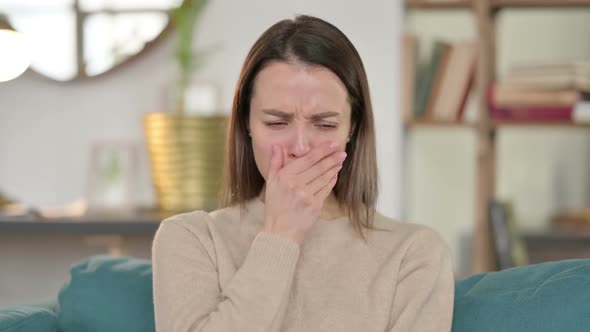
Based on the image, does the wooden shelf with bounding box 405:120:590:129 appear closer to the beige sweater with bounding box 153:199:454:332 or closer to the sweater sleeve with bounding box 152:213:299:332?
the beige sweater with bounding box 153:199:454:332

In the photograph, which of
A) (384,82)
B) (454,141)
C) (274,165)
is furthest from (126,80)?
(274,165)

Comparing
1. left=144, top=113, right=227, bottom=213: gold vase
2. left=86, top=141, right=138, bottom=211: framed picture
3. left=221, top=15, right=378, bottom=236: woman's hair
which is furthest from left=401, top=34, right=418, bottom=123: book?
left=221, top=15, right=378, bottom=236: woman's hair

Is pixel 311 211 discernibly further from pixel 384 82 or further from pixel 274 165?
pixel 384 82

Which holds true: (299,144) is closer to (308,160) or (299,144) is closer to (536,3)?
(308,160)

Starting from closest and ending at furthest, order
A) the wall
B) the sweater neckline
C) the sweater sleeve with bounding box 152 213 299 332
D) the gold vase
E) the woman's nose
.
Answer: the sweater sleeve with bounding box 152 213 299 332, the woman's nose, the sweater neckline, the gold vase, the wall

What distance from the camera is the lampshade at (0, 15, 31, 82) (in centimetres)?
303

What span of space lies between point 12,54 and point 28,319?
1555mm

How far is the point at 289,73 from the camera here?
5.11 feet

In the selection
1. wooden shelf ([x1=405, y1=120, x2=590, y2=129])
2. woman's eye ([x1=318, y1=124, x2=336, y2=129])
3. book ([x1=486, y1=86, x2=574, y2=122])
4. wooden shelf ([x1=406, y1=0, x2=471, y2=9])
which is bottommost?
wooden shelf ([x1=405, y1=120, x2=590, y2=129])

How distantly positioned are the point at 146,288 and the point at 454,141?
2.24 metres

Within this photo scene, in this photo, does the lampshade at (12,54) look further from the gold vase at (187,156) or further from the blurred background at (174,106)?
Result: the gold vase at (187,156)

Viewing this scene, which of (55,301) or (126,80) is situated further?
(126,80)

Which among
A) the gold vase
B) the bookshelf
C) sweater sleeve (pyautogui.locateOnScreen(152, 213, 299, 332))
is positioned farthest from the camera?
the bookshelf

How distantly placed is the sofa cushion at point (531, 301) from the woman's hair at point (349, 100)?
22 cm
